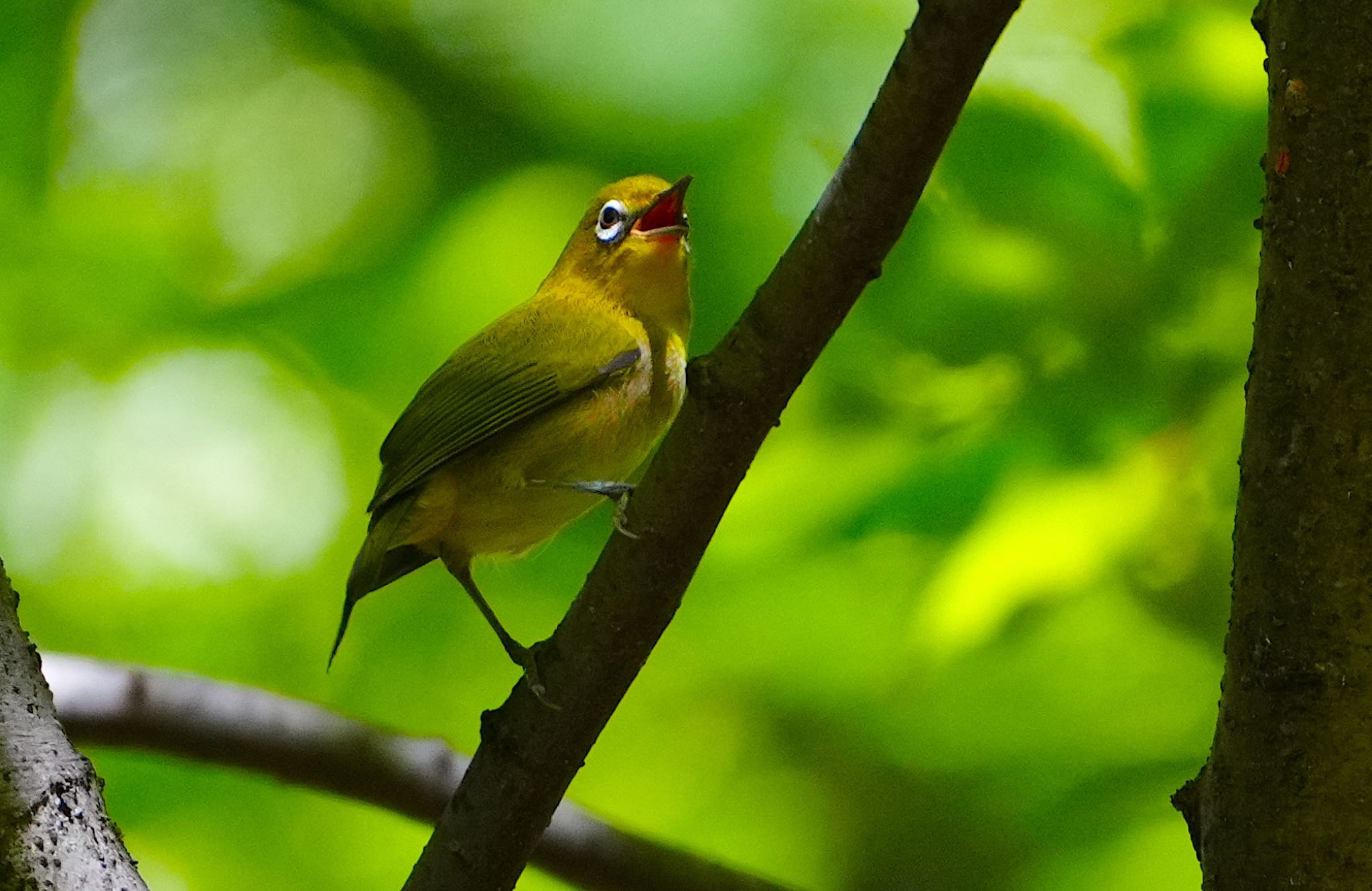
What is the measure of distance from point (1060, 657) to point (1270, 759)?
1.60 m

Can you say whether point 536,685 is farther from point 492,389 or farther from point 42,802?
point 492,389

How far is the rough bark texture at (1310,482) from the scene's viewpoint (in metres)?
1.48

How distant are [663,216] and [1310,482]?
1.63 meters

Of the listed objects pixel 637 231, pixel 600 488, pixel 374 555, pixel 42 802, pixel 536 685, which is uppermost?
pixel 637 231

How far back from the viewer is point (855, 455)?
3.21m

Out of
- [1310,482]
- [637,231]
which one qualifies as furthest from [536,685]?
[637,231]

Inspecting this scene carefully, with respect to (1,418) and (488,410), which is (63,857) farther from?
(1,418)

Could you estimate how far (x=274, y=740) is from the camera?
2643 mm

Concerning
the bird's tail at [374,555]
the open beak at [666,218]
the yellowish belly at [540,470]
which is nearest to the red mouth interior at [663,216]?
the open beak at [666,218]

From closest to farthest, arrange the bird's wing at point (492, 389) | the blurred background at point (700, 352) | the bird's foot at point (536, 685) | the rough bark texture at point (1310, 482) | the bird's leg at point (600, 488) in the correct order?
the rough bark texture at point (1310, 482), the bird's foot at point (536, 685), the bird's leg at point (600, 488), the bird's wing at point (492, 389), the blurred background at point (700, 352)

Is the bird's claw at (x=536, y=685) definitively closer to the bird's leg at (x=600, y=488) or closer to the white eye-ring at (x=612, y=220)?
the bird's leg at (x=600, y=488)

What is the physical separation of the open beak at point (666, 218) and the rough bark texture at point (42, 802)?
1.42 metres

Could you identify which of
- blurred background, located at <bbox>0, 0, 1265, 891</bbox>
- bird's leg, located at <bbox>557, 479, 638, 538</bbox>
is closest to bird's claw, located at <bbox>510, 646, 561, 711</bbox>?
bird's leg, located at <bbox>557, 479, 638, 538</bbox>

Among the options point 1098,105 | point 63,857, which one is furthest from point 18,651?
point 1098,105
